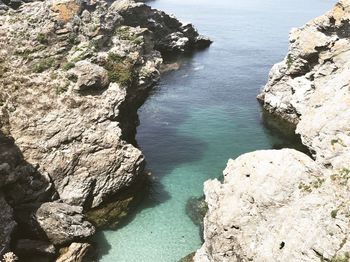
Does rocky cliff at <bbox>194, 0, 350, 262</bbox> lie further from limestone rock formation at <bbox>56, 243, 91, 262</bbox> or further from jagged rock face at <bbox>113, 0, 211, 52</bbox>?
jagged rock face at <bbox>113, 0, 211, 52</bbox>

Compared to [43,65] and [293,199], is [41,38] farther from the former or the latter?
[293,199]

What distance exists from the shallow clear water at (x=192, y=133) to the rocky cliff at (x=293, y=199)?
20.2ft

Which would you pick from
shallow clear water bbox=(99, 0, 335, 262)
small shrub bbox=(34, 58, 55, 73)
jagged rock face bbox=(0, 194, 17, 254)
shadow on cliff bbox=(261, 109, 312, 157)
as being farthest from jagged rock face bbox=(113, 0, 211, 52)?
jagged rock face bbox=(0, 194, 17, 254)

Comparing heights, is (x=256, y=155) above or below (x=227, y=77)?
above

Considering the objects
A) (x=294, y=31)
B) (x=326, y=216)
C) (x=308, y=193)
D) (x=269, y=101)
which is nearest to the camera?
(x=326, y=216)

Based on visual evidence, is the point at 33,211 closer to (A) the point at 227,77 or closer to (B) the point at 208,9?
(A) the point at 227,77

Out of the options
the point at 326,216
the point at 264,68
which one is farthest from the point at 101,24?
the point at 264,68

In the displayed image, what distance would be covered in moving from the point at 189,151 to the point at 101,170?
16.1 m

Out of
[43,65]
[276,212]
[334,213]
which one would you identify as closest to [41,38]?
[43,65]

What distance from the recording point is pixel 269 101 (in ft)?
216

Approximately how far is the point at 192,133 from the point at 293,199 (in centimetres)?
3287

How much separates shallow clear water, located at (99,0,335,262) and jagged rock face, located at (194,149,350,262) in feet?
20.5

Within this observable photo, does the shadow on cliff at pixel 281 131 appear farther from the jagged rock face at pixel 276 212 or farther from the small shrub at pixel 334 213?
the small shrub at pixel 334 213

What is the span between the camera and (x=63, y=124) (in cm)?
4047
